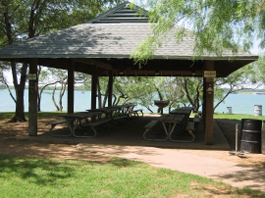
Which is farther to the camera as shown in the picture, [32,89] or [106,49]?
[32,89]

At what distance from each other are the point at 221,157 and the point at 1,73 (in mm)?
21582

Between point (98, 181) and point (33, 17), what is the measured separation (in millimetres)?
10999

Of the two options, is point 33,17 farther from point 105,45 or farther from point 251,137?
point 251,137

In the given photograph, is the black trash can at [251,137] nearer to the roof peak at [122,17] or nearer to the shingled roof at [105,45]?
the shingled roof at [105,45]

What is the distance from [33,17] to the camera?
13.7 metres

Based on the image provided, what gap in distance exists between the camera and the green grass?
4.20 m

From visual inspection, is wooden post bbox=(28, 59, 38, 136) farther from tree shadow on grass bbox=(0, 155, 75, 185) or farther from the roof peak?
the roof peak

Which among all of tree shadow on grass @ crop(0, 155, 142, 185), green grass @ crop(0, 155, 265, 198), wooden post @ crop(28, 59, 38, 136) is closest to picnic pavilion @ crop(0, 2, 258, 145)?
wooden post @ crop(28, 59, 38, 136)

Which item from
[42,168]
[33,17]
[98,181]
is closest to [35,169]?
[42,168]

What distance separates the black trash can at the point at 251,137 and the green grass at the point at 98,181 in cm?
293

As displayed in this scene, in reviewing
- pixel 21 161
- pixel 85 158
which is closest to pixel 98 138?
pixel 85 158

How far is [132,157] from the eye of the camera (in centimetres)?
648

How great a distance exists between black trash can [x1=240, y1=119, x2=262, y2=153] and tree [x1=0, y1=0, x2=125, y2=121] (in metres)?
9.69

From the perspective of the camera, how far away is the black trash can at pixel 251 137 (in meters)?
7.30
